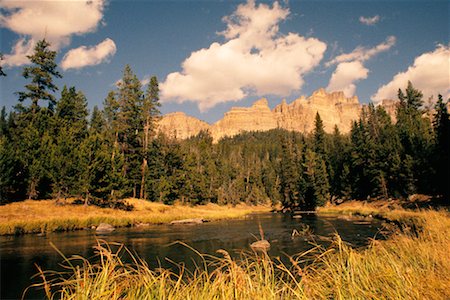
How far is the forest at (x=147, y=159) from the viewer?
111 ft

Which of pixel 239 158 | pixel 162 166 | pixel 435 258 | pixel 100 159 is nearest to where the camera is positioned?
pixel 435 258

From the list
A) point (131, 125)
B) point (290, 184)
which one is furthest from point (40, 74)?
point (290, 184)

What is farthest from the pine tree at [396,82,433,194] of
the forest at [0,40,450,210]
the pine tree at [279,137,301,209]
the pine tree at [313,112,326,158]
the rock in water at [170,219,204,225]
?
the rock in water at [170,219,204,225]

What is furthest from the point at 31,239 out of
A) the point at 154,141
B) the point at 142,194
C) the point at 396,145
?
the point at 396,145

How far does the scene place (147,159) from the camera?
188 ft

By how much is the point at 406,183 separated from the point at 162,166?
4756cm

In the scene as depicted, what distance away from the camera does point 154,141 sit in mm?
65938

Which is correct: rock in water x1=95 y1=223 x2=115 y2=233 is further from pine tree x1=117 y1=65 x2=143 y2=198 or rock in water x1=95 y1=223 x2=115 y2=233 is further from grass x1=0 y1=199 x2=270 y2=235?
pine tree x1=117 y1=65 x2=143 y2=198

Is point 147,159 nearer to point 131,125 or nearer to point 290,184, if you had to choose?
point 131,125

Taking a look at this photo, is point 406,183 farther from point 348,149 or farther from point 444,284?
point 444,284

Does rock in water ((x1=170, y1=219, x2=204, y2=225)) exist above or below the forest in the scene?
below

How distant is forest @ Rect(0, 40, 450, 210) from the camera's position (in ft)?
111

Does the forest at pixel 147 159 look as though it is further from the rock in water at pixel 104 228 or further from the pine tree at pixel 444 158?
the rock in water at pixel 104 228

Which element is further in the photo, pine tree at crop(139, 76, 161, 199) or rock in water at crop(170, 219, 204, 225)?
pine tree at crop(139, 76, 161, 199)
